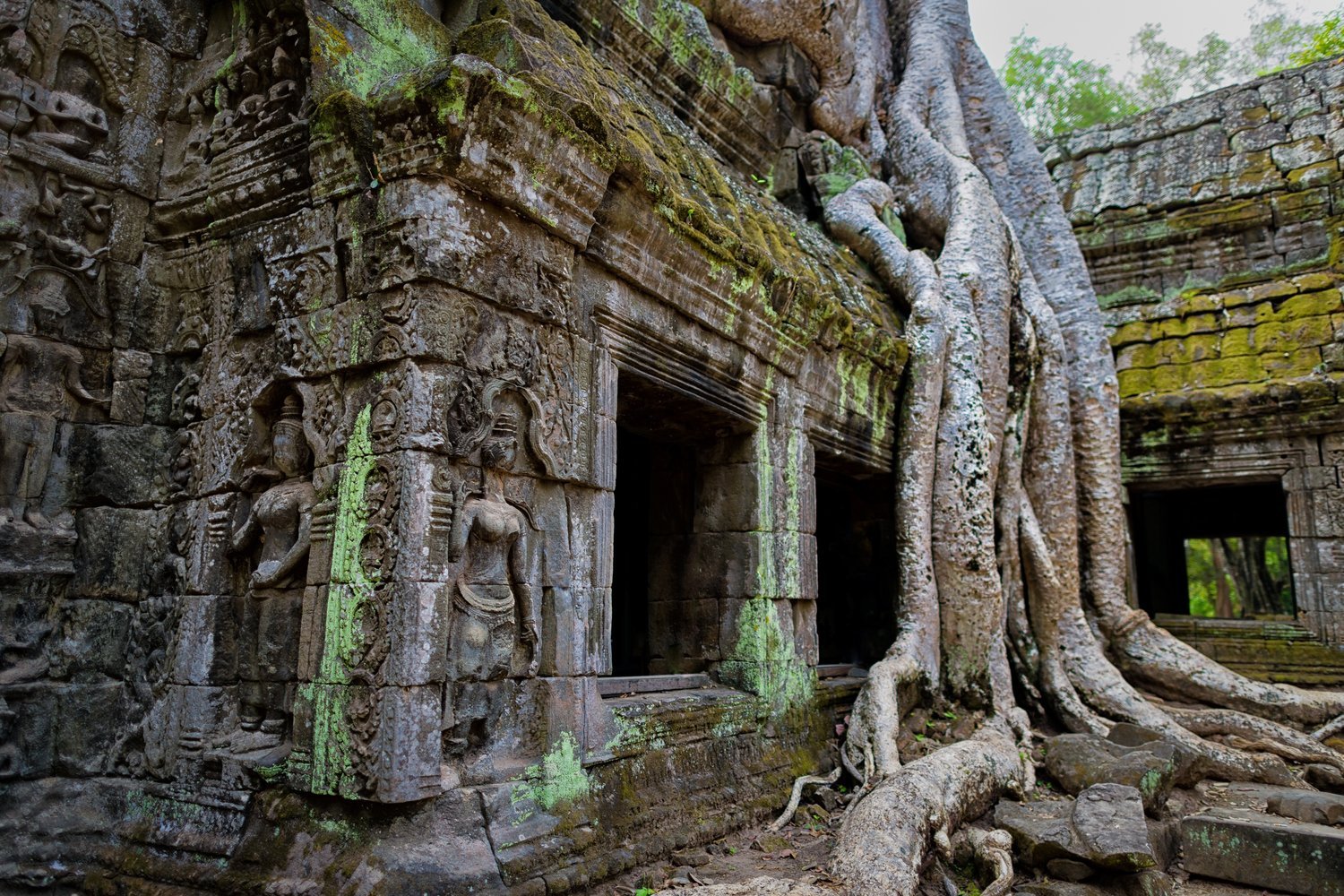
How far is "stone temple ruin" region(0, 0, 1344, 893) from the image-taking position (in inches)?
117

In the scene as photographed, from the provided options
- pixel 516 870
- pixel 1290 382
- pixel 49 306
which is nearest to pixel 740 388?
pixel 516 870

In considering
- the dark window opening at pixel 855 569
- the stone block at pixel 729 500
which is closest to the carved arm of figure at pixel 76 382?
the stone block at pixel 729 500

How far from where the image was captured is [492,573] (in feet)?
10.3

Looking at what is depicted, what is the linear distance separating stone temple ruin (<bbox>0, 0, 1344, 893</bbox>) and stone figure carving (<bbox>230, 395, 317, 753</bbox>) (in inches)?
0.6

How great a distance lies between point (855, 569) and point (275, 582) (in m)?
4.65

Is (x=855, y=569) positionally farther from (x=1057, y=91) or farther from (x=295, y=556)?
(x=1057, y=91)

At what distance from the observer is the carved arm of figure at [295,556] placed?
3191mm

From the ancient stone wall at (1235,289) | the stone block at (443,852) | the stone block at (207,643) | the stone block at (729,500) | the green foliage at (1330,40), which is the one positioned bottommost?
the stone block at (443,852)

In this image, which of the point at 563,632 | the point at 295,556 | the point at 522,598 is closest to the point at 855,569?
the point at 563,632

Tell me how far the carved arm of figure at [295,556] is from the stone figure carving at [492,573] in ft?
1.78

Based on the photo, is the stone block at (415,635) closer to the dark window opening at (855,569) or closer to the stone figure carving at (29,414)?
the stone figure carving at (29,414)

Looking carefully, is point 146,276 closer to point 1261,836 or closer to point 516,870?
point 516,870

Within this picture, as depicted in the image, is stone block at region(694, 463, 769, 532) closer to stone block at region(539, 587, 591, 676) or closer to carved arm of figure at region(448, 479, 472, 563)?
stone block at region(539, 587, 591, 676)

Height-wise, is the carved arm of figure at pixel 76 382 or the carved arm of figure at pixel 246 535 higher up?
the carved arm of figure at pixel 76 382
